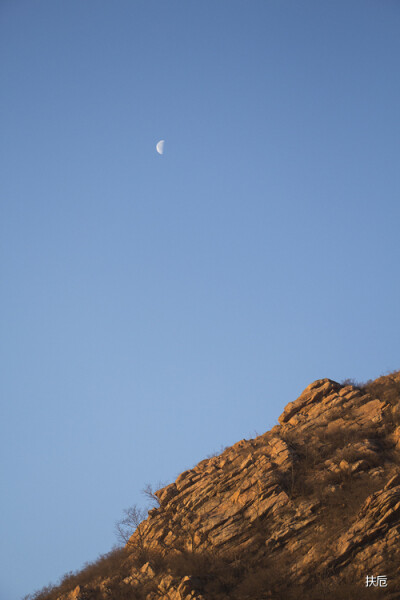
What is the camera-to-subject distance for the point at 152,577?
69.8ft

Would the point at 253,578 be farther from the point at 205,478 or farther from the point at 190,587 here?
the point at 205,478

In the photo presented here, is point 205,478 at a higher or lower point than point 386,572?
higher

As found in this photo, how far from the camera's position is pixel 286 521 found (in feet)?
67.6

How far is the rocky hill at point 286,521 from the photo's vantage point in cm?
1758

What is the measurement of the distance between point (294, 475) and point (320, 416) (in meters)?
6.06

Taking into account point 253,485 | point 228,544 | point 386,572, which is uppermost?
point 253,485

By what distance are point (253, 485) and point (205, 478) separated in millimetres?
4682

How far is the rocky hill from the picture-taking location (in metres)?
17.6

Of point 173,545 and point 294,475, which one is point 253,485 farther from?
point 173,545

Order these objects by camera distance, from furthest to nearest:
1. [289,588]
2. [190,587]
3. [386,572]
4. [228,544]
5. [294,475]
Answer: [294,475] < [228,544] < [190,587] < [289,588] < [386,572]

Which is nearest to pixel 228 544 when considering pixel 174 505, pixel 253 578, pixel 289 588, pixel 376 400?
pixel 253 578

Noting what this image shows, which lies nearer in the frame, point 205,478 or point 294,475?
point 294,475

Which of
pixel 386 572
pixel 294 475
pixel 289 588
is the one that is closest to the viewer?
pixel 386 572

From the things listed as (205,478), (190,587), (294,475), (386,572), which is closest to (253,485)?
(294,475)
